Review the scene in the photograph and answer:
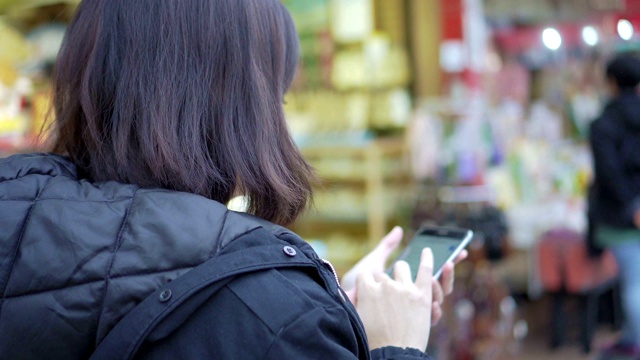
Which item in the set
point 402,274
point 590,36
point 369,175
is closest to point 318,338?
point 402,274

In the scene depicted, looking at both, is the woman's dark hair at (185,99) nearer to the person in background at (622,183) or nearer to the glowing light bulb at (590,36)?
the person in background at (622,183)

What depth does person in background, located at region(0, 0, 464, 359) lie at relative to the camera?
0.90 metres

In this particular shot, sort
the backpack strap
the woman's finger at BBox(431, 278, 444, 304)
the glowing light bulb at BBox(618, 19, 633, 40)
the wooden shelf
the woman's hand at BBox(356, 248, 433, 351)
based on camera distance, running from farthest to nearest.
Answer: the wooden shelf, the glowing light bulb at BBox(618, 19, 633, 40), the woman's finger at BBox(431, 278, 444, 304), the woman's hand at BBox(356, 248, 433, 351), the backpack strap

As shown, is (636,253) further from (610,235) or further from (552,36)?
(552,36)

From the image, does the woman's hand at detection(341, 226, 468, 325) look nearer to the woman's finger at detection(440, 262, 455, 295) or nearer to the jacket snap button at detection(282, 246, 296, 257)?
the woman's finger at detection(440, 262, 455, 295)

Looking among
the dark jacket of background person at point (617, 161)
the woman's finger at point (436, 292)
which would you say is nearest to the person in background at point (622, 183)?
the dark jacket of background person at point (617, 161)

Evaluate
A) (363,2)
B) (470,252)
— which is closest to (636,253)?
(470,252)

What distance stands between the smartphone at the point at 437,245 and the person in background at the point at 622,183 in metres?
2.50

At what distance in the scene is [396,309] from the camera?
1.18 meters

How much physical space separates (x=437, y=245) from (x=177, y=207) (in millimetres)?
697

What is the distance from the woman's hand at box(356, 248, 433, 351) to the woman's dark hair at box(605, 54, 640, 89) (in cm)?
310

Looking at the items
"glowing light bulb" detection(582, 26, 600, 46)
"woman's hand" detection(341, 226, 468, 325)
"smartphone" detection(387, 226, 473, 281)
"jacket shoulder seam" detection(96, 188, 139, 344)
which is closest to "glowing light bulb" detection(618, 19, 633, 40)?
"glowing light bulb" detection(582, 26, 600, 46)

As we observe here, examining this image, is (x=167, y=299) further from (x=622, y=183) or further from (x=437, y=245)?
(x=622, y=183)

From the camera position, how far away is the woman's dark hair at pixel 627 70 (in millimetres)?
3881
